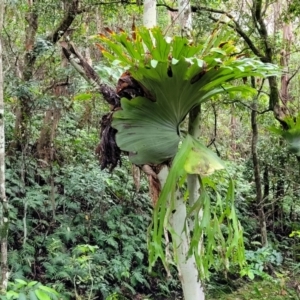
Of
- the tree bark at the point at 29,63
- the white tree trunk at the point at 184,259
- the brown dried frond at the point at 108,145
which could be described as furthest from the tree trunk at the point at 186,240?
the tree bark at the point at 29,63

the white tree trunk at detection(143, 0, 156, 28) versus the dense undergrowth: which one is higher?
the white tree trunk at detection(143, 0, 156, 28)

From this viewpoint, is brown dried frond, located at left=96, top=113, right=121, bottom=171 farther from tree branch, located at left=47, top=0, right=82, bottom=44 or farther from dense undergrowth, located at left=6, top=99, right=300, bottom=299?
tree branch, located at left=47, top=0, right=82, bottom=44

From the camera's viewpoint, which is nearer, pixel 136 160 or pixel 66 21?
pixel 136 160

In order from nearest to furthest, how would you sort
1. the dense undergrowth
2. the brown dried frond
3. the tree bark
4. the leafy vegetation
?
the leafy vegetation, the brown dried frond, the dense undergrowth, the tree bark

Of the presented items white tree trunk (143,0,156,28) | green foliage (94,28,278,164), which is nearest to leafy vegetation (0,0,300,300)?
green foliage (94,28,278,164)

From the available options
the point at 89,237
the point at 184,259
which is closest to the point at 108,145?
the point at 184,259

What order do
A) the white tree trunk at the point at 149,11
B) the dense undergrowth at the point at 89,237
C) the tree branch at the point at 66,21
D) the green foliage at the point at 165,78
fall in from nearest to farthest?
the green foliage at the point at 165,78, the white tree trunk at the point at 149,11, the dense undergrowth at the point at 89,237, the tree branch at the point at 66,21

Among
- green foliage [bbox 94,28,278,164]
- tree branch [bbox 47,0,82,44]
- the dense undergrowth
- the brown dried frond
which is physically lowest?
the dense undergrowth

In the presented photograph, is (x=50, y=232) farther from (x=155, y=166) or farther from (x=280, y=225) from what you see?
(x=280, y=225)

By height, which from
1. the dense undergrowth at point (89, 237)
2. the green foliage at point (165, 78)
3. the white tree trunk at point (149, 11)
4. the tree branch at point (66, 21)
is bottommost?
the dense undergrowth at point (89, 237)

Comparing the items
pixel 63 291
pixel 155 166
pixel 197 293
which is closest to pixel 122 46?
pixel 155 166

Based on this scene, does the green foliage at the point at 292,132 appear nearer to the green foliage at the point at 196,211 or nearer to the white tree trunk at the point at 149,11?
the white tree trunk at the point at 149,11

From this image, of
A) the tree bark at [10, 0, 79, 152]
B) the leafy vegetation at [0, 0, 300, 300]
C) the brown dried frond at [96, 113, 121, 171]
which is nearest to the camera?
the leafy vegetation at [0, 0, 300, 300]

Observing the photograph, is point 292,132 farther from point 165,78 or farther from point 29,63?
point 29,63
